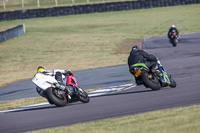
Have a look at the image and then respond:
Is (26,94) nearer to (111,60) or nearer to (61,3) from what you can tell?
(111,60)

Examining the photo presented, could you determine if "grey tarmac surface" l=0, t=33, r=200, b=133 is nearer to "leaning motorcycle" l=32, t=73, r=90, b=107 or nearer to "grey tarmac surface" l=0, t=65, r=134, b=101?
"leaning motorcycle" l=32, t=73, r=90, b=107

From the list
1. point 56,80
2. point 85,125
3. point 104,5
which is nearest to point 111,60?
point 56,80

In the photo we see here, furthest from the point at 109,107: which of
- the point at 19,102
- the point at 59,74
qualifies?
the point at 19,102

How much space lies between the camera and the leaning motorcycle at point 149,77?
399 inches

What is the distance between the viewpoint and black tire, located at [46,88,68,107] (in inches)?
358

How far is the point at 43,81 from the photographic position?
9188 millimetres

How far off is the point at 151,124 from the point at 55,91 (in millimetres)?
3382

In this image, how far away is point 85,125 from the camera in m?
7.23

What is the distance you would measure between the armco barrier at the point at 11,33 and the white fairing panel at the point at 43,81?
2110cm

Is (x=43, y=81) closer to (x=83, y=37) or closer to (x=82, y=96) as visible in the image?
(x=82, y=96)

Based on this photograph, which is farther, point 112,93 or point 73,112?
point 112,93

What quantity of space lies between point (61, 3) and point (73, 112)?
42.6 m

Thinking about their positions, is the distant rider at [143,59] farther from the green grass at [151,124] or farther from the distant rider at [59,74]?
the green grass at [151,124]

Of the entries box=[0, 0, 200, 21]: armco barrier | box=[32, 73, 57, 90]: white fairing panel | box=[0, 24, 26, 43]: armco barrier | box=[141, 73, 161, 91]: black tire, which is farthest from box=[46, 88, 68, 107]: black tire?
box=[0, 0, 200, 21]: armco barrier
